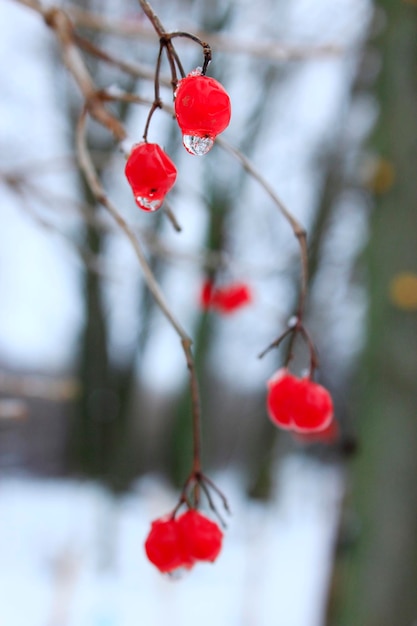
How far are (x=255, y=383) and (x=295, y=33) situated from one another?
14.8ft

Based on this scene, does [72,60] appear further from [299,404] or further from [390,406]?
[390,406]

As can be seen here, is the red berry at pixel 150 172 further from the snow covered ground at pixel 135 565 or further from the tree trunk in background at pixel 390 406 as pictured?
the snow covered ground at pixel 135 565

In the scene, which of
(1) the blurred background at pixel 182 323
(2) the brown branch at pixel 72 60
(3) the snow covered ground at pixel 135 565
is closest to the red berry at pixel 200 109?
(2) the brown branch at pixel 72 60

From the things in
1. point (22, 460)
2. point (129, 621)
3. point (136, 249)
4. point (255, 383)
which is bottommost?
point (129, 621)

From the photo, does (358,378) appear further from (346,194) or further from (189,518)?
(346,194)

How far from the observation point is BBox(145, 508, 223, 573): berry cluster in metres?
0.63

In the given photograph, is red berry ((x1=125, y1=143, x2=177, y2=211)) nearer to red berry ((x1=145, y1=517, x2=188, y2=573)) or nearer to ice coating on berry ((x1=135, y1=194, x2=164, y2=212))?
ice coating on berry ((x1=135, y1=194, x2=164, y2=212))

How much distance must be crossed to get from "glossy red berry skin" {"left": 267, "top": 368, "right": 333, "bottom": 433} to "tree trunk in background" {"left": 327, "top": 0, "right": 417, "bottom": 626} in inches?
26.1

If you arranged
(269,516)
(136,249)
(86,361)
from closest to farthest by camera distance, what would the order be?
(136,249) < (269,516) < (86,361)

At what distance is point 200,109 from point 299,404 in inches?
15.2

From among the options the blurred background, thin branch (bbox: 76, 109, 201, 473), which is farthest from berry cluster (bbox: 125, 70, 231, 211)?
the blurred background

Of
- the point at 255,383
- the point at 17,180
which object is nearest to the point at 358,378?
the point at 17,180

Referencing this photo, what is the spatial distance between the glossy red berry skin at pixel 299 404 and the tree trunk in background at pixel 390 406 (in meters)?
0.66

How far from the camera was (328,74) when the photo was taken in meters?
4.96
